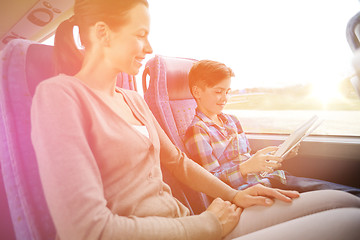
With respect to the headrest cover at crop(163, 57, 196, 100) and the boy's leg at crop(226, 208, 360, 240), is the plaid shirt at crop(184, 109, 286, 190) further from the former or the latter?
the boy's leg at crop(226, 208, 360, 240)

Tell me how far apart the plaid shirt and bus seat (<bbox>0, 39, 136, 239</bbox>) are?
67 centimetres

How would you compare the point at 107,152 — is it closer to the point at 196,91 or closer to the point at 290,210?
the point at 290,210

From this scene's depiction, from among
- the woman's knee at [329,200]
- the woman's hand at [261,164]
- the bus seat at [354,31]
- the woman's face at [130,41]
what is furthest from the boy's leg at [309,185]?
the woman's face at [130,41]

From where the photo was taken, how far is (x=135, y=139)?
0.59 meters

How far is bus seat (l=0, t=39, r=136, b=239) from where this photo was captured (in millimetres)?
531

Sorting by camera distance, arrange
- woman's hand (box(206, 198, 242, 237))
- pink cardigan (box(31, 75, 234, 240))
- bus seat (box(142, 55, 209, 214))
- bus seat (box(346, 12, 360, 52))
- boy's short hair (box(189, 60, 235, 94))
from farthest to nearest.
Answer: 1. boy's short hair (box(189, 60, 235, 94))
2. bus seat (box(142, 55, 209, 214))
3. bus seat (box(346, 12, 360, 52))
4. woman's hand (box(206, 198, 242, 237))
5. pink cardigan (box(31, 75, 234, 240))

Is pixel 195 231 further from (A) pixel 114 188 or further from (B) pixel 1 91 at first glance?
(B) pixel 1 91

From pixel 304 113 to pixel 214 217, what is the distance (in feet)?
5.27

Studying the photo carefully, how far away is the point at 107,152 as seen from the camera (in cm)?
53

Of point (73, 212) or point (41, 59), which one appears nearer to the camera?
point (73, 212)

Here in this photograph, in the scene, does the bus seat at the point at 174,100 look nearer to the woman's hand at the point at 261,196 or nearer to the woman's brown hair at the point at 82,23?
the woman's hand at the point at 261,196

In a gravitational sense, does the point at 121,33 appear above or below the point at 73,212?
above

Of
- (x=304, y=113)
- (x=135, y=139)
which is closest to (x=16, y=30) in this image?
(x=135, y=139)

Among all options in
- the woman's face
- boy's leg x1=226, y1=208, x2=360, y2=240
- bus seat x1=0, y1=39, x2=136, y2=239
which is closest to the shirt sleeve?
boy's leg x1=226, y1=208, x2=360, y2=240
